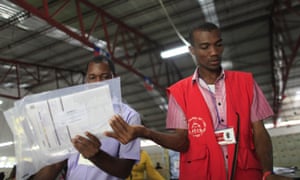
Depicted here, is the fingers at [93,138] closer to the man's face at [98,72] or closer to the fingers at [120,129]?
the fingers at [120,129]

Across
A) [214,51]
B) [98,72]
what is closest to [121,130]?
[98,72]

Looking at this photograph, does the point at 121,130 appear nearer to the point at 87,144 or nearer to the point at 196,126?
the point at 87,144

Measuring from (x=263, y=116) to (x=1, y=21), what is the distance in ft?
25.0

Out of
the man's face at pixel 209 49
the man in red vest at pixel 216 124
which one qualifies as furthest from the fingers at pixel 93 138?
the man's face at pixel 209 49

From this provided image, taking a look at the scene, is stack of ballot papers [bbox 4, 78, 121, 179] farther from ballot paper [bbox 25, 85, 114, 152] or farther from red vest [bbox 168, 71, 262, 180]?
red vest [bbox 168, 71, 262, 180]

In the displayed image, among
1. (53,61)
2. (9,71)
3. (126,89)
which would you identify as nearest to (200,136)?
(53,61)

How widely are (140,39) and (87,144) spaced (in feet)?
27.9

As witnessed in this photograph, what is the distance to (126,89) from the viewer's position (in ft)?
41.2

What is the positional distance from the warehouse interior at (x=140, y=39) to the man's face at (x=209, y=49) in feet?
10.0

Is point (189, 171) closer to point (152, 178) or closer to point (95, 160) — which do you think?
point (95, 160)

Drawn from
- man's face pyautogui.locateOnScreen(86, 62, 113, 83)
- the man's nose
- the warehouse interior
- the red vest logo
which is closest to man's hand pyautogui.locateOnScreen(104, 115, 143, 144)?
the red vest logo

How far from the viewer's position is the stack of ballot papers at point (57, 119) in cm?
113

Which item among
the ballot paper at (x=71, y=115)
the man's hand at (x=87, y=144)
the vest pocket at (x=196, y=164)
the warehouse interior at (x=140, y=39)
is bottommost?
the vest pocket at (x=196, y=164)

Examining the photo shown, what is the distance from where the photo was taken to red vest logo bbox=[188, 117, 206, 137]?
1.44 metres
